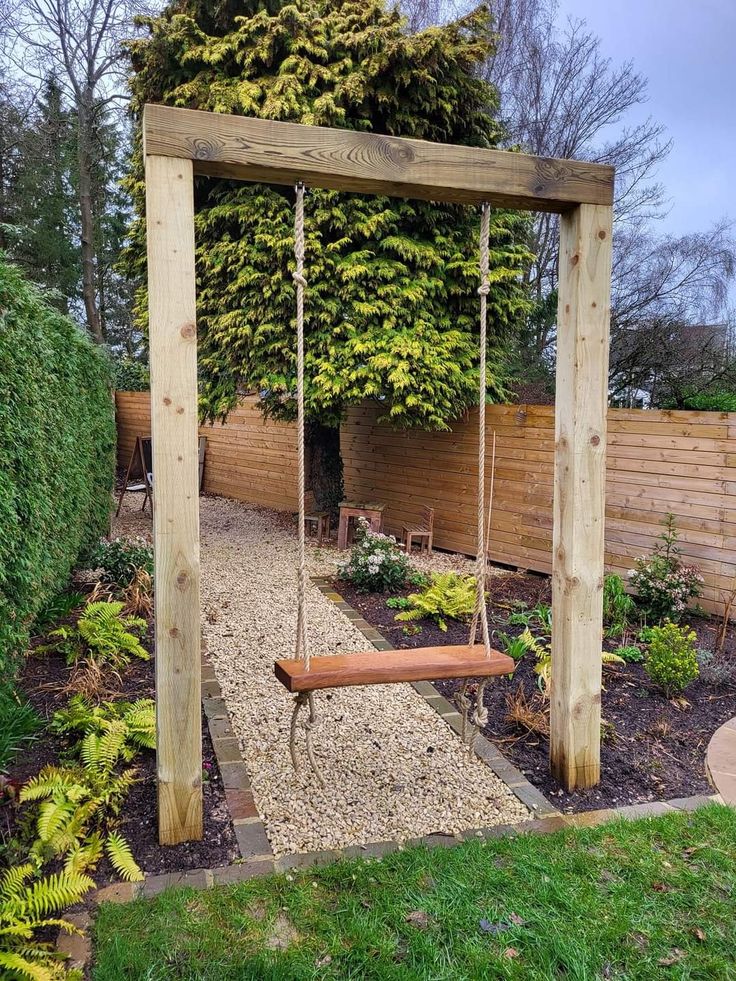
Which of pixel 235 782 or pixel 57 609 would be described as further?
pixel 57 609

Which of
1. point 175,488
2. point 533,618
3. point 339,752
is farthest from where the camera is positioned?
point 533,618

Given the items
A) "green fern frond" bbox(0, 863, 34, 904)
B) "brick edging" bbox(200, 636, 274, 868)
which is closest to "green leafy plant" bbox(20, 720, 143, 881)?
"green fern frond" bbox(0, 863, 34, 904)

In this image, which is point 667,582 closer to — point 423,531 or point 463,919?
point 423,531

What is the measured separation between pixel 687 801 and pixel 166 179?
3012 mm

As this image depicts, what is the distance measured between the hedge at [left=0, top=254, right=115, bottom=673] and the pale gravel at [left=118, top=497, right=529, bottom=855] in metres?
1.13

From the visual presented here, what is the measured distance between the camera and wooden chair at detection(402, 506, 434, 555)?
700 cm

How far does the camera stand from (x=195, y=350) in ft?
7.04

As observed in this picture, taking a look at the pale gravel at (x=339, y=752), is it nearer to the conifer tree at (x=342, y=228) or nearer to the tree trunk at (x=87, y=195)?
the conifer tree at (x=342, y=228)

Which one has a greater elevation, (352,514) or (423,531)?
(352,514)

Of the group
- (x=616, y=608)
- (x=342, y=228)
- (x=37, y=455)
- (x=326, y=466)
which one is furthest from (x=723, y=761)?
(x=326, y=466)

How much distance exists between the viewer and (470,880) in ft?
6.92

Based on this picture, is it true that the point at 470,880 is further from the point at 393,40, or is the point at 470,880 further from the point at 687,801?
the point at 393,40

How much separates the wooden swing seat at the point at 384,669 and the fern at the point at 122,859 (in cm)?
72

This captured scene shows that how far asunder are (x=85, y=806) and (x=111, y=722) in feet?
1.76
